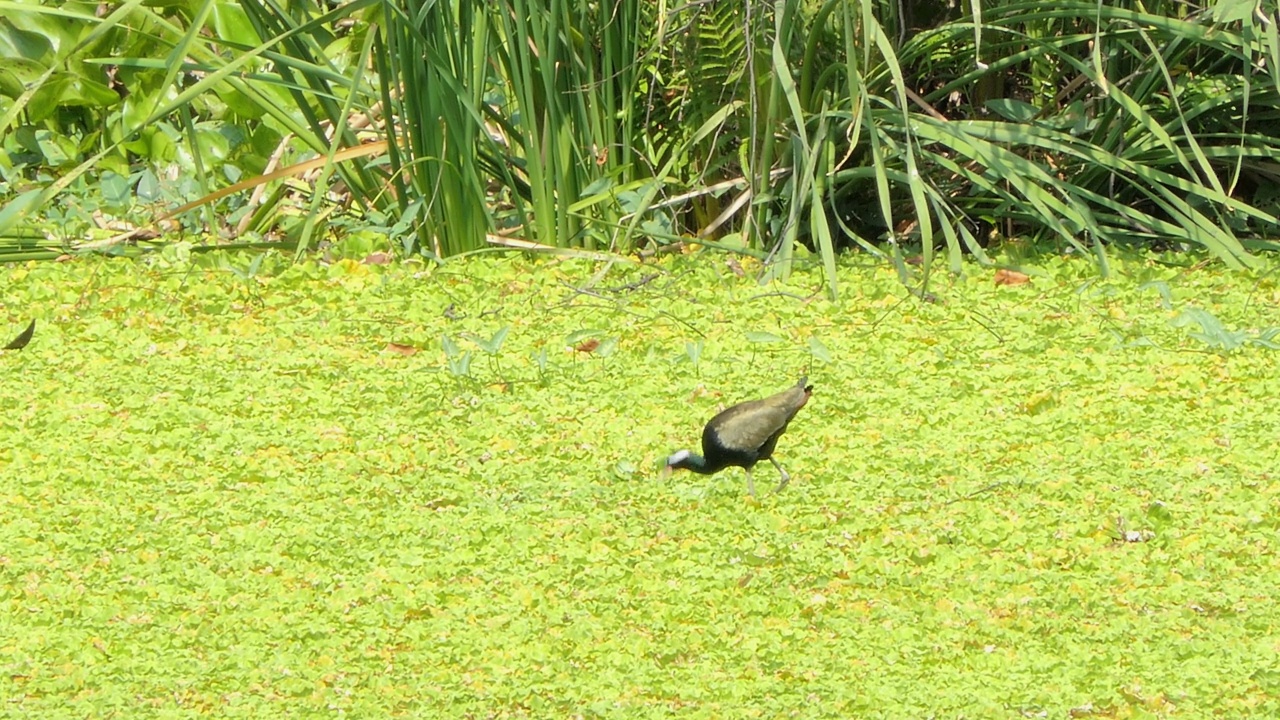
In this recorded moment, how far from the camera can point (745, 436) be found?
142 inches

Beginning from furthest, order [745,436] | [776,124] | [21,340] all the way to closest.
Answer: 1. [776,124]
2. [21,340]
3. [745,436]

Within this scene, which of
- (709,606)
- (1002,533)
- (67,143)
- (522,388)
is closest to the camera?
(709,606)

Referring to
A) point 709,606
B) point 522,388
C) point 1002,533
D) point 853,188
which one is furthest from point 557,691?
point 853,188

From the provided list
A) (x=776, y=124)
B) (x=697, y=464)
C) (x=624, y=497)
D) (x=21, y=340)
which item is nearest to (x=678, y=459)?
(x=697, y=464)

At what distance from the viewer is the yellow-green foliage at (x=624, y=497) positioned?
9.94ft

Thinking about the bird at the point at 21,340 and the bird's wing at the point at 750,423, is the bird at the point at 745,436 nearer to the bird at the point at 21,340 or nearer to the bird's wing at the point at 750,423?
the bird's wing at the point at 750,423

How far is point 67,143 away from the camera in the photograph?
635 centimetres

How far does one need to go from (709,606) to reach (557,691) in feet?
1.37

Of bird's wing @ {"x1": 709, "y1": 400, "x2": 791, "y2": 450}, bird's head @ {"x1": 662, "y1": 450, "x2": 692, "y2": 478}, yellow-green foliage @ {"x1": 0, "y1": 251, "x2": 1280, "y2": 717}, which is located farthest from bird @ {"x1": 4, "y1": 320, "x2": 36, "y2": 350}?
bird's wing @ {"x1": 709, "y1": 400, "x2": 791, "y2": 450}

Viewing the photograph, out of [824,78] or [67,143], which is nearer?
[824,78]

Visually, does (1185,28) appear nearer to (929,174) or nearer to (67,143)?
(929,174)

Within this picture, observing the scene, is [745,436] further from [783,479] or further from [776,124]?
[776,124]

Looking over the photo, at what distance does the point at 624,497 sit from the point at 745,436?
33cm

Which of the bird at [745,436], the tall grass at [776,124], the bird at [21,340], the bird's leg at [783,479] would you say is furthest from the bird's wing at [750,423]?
the bird at [21,340]
